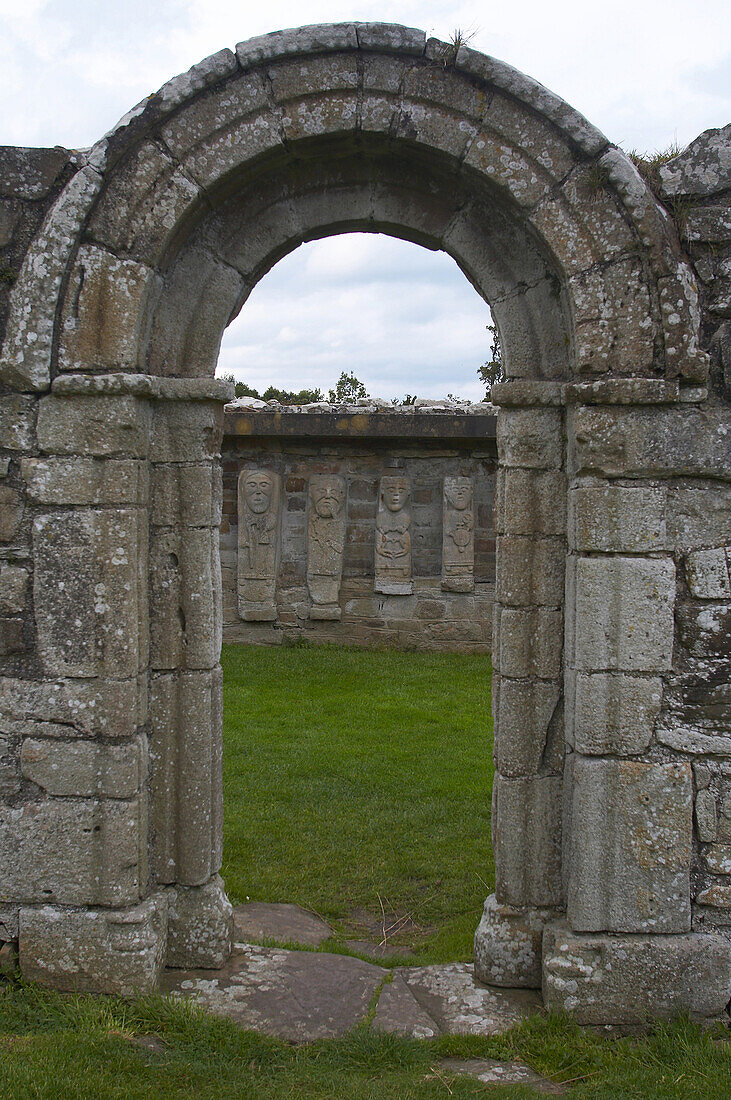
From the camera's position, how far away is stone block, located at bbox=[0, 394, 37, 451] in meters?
3.25

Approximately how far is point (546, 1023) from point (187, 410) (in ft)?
9.36

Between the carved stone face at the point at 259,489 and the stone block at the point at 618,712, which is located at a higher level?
the carved stone face at the point at 259,489

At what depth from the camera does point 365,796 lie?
18.7ft

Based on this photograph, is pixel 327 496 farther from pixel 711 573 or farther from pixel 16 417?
pixel 711 573

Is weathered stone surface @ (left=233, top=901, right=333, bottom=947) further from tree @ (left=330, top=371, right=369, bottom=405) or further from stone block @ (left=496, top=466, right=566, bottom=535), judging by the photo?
tree @ (left=330, top=371, right=369, bottom=405)

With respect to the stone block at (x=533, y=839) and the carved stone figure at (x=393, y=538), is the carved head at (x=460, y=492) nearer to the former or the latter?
the carved stone figure at (x=393, y=538)

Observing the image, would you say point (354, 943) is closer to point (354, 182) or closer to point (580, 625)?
point (580, 625)

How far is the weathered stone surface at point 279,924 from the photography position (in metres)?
4.04

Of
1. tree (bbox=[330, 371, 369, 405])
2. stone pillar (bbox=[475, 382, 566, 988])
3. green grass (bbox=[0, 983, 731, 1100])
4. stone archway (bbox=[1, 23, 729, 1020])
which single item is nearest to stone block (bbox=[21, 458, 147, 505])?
stone archway (bbox=[1, 23, 729, 1020])

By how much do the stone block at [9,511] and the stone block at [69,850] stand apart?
3.54ft

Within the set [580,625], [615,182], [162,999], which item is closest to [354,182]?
[615,182]

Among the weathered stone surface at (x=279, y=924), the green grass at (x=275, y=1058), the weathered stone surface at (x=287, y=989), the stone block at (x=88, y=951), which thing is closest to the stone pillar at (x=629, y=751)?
the green grass at (x=275, y=1058)

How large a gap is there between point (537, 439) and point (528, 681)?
1.02 meters

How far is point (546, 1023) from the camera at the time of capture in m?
3.19
